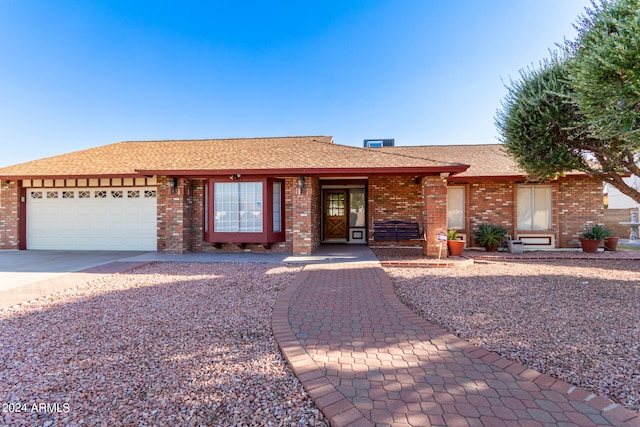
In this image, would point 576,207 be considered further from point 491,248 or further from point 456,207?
point 456,207

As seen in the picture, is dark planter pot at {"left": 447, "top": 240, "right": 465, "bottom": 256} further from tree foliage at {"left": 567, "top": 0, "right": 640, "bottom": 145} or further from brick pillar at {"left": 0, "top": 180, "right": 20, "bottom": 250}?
brick pillar at {"left": 0, "top": 180, "right": 20, "bottom": 250}

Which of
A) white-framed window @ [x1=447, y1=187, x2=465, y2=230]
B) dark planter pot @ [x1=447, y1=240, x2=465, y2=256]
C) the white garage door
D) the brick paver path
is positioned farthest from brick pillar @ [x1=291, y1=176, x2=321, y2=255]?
white-framed window @ [x1=447, y1=187, x2=465, y2=230]

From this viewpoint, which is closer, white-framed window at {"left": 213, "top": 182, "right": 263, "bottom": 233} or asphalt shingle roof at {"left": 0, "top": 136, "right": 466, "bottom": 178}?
asphalt shingle roof at {"left": 0, "top": 136, "right": 466, "bottom": 178}

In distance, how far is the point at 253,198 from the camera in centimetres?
942

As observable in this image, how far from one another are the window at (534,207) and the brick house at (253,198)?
0.13ft

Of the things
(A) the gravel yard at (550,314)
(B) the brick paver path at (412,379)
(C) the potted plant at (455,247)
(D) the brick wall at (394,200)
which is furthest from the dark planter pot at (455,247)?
(B) the brick paver path at (412,379)

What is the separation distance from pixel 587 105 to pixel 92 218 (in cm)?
1493

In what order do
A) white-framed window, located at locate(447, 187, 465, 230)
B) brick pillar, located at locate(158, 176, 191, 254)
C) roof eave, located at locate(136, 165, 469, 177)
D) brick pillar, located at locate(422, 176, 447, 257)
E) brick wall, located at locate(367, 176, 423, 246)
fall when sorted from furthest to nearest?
brick wall, located at locate(367, 176, 423, 246), white-framed window, located at locate(447, 187, 465, 230), brick pillar, located at locate(158, 176, 191, 254), brick pillar, located at locate(422, 176, 447, 257), roof eave, located at locate(136, 165, 469, 177)

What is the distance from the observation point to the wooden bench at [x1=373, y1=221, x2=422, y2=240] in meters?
9.38

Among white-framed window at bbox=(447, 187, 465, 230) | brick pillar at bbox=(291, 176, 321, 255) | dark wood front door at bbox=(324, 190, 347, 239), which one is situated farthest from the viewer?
dark wood front door at bbox=(324, 190, 347, 239)

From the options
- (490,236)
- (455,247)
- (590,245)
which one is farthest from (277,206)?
(590,245)

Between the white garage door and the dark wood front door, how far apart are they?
6.83 m

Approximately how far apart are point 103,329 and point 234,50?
12.5 m

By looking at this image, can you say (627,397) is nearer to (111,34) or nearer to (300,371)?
(300,371)
